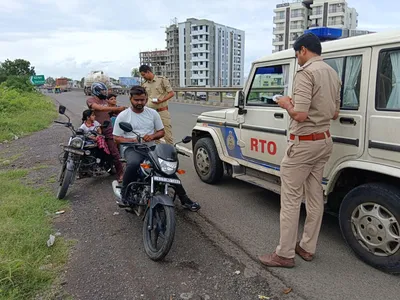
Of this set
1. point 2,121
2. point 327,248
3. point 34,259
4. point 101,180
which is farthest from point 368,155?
point 2,121

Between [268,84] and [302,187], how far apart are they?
65.8 inches

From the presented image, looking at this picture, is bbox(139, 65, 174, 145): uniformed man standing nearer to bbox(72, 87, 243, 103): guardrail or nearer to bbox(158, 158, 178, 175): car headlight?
bbox(158, 158, 178, 175): car headlight

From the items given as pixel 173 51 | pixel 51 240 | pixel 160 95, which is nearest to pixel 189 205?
pixel 51 240

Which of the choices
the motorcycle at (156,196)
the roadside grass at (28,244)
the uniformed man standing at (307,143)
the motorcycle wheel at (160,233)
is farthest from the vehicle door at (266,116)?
the roadside grass at (28,244)

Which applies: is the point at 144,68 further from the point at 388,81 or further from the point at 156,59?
the point at 156,59

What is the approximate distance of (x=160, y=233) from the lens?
132 inches

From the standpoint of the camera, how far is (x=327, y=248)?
3496 mm

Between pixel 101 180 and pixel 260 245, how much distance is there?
3.50 meters

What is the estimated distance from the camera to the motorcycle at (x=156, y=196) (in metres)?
3.25

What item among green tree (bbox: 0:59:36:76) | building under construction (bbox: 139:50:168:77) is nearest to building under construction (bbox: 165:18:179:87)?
building under construction (bbox: 139:50:168:77)

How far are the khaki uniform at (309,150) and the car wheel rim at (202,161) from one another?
7.87 ft

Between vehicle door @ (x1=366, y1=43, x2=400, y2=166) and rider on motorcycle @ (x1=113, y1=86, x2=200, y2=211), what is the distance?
6.90ft

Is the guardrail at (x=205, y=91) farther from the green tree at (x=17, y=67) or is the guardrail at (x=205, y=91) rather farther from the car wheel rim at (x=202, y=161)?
the green tree at (x=17, y=67)

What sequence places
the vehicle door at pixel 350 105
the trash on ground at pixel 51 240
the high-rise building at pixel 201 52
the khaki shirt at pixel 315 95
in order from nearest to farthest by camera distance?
1. the khaki shirt at pixel 315 95
2. the vehicle door at pixel 350 105
3. the trash on ground at pixel 51 240
4. the high-rise building at pixel 201 52
